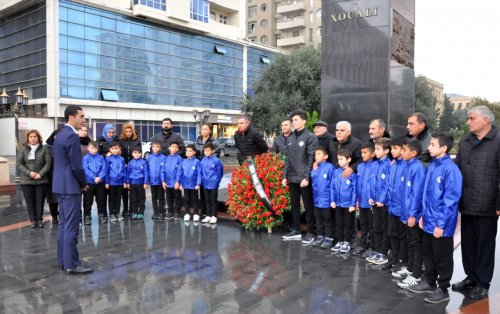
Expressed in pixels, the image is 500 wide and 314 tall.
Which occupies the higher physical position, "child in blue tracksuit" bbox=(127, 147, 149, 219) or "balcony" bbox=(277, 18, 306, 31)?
"balcony" bbox=(277, 18, 306, 31)

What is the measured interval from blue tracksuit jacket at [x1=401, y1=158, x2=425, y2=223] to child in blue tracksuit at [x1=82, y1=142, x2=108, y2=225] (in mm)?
5668

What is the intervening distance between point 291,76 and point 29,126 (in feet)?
68.3

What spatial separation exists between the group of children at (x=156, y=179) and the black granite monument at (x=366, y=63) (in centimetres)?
312

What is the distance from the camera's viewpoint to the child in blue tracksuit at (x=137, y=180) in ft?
27.8

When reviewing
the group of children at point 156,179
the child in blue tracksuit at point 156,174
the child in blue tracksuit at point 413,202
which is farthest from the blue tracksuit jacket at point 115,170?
the child in blue tracksuit at point 413,202

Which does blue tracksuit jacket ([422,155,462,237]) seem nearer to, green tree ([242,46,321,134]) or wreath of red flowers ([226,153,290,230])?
wreath of red flowers ([226,153,290,230])

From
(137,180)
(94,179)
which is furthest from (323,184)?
(94,179)

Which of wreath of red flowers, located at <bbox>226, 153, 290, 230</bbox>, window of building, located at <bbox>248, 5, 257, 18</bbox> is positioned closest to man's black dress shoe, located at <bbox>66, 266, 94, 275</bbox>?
wreath of red flowers, located at <bbox>226, 153, 290, 230</bbox>

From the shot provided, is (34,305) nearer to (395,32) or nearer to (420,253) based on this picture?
(420,253)

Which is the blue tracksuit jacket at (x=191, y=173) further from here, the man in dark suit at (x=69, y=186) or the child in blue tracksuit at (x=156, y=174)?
the man in dark suit at (x=69, y=186)

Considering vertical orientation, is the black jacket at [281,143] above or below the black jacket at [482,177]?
above

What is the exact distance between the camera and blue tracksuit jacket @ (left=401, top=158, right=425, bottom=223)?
4555 mm

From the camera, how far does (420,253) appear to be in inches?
185

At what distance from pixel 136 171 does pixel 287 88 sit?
21.9m
